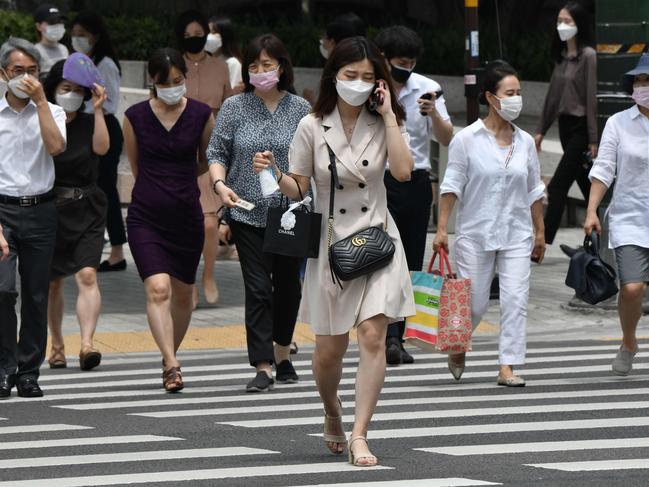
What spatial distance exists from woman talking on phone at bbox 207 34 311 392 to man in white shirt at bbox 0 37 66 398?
0.96 m

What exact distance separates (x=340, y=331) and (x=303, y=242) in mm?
443

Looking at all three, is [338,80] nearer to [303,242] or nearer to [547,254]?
[303,242]

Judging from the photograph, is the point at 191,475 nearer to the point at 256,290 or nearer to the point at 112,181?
the point at 256,290

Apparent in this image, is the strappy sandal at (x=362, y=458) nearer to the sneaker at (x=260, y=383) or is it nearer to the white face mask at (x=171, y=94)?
the sneaker at (x=260, y=383)

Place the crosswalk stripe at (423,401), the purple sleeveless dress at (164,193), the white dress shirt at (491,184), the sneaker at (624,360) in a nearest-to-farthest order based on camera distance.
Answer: the crosswalk stripe at (423,401), the white dress shirt at (491,184), the purple sleeveless dress at (164,193), the sneaker at (624,360)

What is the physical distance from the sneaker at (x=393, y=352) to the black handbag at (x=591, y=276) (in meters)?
1.31

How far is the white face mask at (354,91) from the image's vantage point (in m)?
8.33

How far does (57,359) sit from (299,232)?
4365 mm

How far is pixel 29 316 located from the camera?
428 inches

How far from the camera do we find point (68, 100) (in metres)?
11.5

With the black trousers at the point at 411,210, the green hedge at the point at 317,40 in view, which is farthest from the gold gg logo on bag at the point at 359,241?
the green hedge at the point at 317,40

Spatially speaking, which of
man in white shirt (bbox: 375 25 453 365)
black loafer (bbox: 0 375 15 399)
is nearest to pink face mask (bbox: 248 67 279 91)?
man in white shirt (bbox: 375 25 453 365)

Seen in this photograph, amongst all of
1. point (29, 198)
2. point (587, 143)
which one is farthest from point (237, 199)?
point (587, 143)

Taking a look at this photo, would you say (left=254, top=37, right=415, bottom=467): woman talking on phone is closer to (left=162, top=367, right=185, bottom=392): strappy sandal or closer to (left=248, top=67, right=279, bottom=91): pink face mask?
(left=248, top=67, right=279, bottom=91): pink face mask
